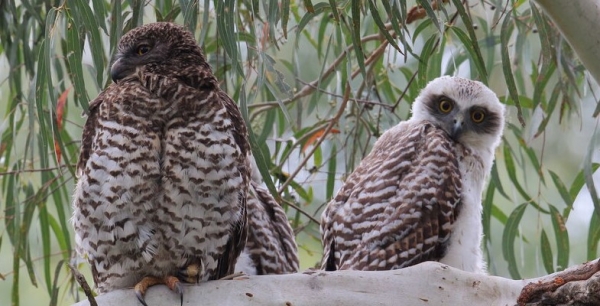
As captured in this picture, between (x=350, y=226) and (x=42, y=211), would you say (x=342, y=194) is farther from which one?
(x=42, y=211)

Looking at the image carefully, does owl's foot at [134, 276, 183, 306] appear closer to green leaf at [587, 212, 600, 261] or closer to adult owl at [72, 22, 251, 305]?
adult owl at [72, 22, 251, 305]

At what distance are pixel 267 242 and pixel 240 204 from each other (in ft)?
2.67

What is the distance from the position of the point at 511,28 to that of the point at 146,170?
1949 millimetres

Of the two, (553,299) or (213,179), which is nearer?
(553,299)

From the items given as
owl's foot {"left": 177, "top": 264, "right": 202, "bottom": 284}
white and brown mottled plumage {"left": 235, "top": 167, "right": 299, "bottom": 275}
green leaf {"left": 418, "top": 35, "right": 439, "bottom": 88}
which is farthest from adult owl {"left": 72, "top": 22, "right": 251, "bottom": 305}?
green leaf {"left": 418, "top": 35, "right": 439, "bottom": 88}

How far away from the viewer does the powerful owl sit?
10.7 feet

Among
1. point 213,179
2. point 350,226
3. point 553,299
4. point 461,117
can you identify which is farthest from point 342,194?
point 553,299

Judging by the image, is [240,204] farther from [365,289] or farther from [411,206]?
[411,206]

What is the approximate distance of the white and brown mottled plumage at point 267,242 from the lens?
351 cm

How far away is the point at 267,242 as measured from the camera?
3.55 meters

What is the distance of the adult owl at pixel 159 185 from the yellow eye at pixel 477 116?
4.05 ft

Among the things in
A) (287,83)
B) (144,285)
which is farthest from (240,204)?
(287,83)

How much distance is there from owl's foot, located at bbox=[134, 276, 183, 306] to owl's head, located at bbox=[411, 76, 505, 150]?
1.46 meters

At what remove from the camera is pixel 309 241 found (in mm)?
6680
